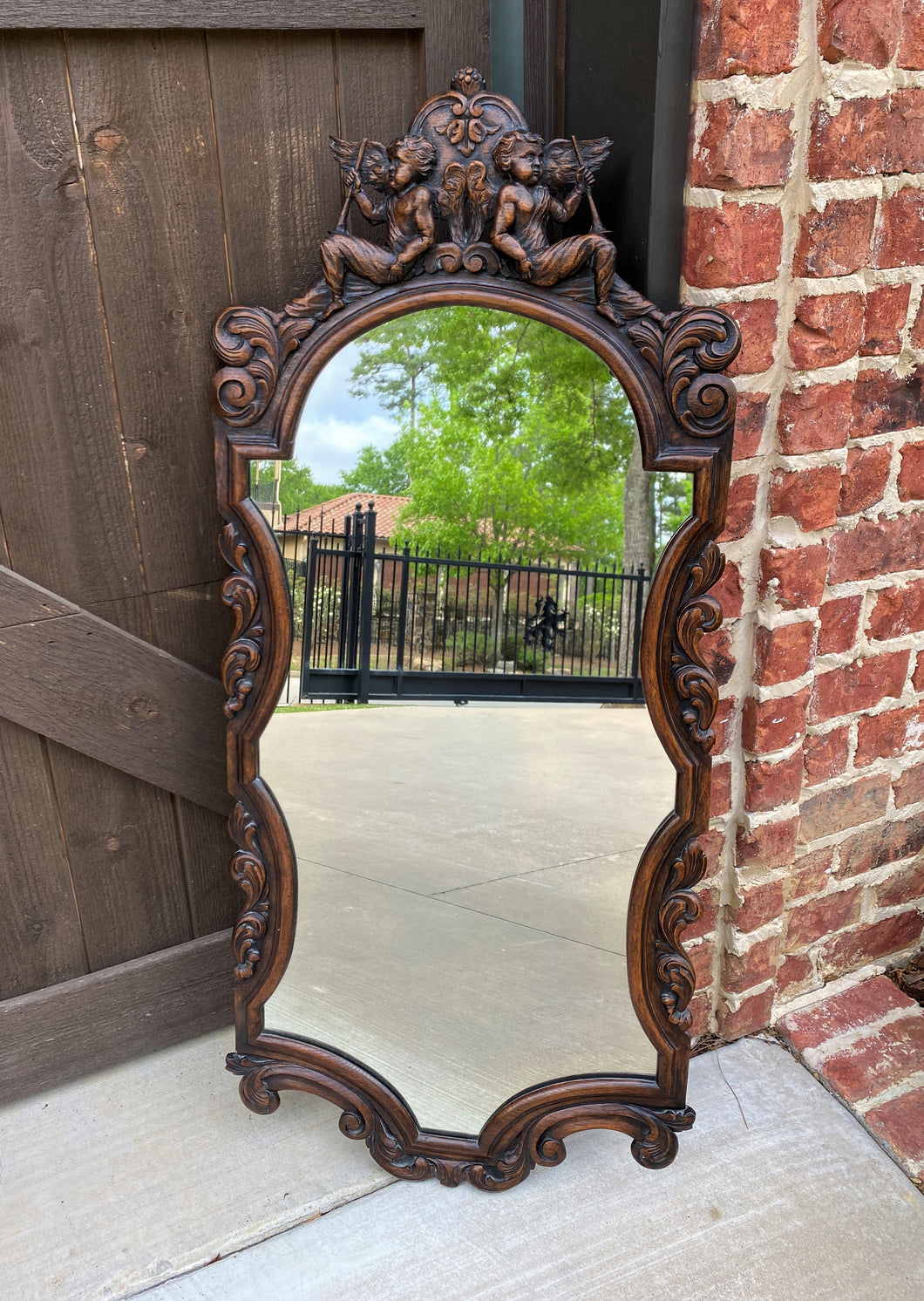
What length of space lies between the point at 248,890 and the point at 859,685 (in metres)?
1.35

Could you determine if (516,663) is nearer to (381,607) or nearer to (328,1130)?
(381,607)

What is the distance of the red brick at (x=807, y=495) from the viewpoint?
1.69 metres

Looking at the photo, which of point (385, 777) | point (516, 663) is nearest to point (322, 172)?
point (516, 663)

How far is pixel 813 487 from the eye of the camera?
1.70 m

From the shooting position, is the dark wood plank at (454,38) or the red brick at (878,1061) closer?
the dark wood plank at (454,38)

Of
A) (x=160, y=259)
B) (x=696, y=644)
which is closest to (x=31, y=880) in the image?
(x=160, y=259)

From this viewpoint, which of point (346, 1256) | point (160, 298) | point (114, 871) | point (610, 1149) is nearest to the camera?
point (346, 1256)

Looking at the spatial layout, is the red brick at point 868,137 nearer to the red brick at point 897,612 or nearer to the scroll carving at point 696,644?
the scroll carving at point 696,644

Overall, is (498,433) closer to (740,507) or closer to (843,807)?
(740,507)

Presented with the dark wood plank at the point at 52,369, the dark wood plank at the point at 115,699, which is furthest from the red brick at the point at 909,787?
the dark wood plank at the point at 52,369

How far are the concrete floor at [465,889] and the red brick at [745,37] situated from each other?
1.10 metres

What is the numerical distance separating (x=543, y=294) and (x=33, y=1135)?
1895mm

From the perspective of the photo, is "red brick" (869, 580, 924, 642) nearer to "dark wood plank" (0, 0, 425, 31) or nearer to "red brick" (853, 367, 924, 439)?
"red brick" (853, 367, 924, 439)

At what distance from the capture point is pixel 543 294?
1453 mm
